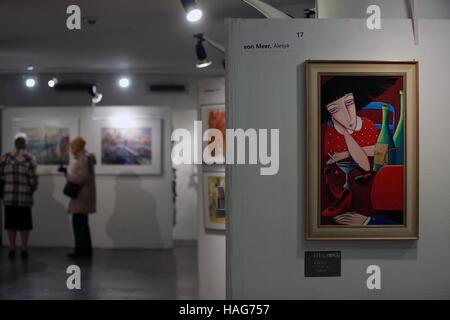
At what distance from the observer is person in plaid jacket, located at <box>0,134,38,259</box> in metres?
10.2

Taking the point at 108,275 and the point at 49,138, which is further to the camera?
the point at 49,138

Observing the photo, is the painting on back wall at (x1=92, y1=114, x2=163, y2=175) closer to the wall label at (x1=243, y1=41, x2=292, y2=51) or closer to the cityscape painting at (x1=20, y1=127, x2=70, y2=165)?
the cityscape painting at (x1=20, y1=127, x2=70, y2=165)

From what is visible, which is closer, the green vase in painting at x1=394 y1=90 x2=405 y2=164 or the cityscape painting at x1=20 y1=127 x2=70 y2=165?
the green vase in painting at x1=394 y1=90 x2=405 y2=164

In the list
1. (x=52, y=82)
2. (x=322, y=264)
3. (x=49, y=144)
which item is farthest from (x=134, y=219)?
(x=322, y=264)

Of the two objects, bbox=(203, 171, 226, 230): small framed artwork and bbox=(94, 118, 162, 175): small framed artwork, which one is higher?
bbox=(94, 118, 162, 175): small framed artwork

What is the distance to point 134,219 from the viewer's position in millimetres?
12375

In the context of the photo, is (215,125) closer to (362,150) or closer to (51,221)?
(362,150)

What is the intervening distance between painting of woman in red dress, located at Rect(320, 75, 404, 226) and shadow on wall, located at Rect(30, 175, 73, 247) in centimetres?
946

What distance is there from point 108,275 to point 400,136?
6.25 meters

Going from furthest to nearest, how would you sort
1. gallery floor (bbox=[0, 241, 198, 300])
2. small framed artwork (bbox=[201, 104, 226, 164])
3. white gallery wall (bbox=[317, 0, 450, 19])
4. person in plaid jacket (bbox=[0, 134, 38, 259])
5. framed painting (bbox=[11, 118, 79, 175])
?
framed painting (bbox=[11, 118, 79, 175])
person in plaid jacket (bbox=[0, 134, 38, 259])
gallery floor (bbox=[0, 241, 198, 300])
small framed artwork (bbox=[201, 104, 226, 164])
white gallery wall (bbox=[317, 0, 450, 19])

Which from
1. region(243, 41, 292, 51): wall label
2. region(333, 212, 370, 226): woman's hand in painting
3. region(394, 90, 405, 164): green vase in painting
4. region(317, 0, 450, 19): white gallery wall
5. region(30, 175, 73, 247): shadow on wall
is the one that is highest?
region(317, 0, 450, 19): white gallery wall

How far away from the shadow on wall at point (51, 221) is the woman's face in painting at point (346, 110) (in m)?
9.51

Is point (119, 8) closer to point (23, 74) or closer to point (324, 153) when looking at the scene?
point (324, 153)

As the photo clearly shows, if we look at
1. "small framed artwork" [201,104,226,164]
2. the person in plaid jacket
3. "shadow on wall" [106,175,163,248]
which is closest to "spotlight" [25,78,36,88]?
"shadow on wall" [106,175,163,248]
